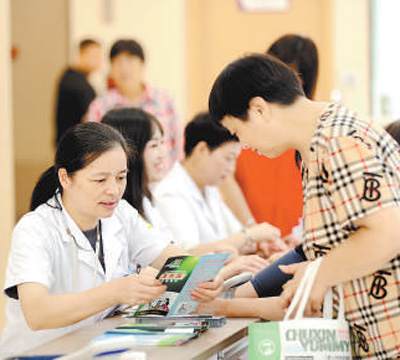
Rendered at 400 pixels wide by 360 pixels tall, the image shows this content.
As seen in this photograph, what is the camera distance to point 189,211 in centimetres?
320

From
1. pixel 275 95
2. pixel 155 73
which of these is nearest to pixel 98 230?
pixel 275 95

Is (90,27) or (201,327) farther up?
(90,27)

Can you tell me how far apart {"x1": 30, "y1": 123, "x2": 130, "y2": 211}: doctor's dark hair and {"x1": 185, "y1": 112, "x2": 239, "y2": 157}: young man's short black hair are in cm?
107

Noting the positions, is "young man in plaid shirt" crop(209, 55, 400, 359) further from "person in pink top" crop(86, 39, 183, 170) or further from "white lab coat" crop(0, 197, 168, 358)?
"person in pink top" crop(86, 39, 183, 170)

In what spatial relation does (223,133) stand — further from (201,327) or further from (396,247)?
(396,247)

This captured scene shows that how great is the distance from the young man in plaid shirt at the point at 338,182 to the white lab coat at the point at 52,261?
667 millimetres

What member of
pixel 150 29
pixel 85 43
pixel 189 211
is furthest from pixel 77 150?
pixel 150 29

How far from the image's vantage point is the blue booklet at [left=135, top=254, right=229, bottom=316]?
185 cm

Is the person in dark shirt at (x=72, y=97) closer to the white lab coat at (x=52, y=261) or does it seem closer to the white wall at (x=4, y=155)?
the white wall at (x=4, y=155)

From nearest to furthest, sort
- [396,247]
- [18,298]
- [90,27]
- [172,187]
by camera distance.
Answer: [396,247] → [18,298] → [172,187] → [90,27]

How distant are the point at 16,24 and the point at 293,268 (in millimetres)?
5028

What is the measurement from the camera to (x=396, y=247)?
4.71ft

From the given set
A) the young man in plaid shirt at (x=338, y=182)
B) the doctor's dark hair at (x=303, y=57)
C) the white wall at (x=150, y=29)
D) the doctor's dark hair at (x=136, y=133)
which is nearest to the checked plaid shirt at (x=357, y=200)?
the young man in plaid shirt at (x=338, y=182)

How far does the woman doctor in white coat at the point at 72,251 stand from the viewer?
Result: 182cm
